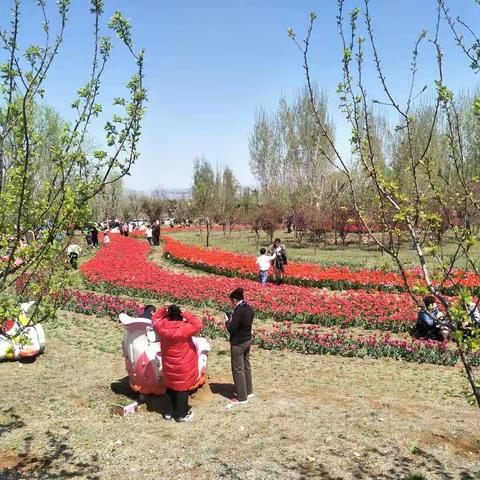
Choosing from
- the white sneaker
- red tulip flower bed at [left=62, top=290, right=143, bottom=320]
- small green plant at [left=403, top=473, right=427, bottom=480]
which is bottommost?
small green plant at [left=403, top=473, right=427, bottom=480]

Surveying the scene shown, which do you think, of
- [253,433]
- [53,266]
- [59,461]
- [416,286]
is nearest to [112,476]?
[59,461]

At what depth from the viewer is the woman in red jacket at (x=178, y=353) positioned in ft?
20.6

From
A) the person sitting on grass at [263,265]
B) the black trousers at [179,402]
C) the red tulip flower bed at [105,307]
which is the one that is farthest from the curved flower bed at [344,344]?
the person sitting on grass at [263,265]

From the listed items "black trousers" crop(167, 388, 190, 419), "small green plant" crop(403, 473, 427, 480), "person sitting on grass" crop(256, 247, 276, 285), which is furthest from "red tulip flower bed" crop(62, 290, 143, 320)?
"small green plant" crop(403, 473, 427, 480)

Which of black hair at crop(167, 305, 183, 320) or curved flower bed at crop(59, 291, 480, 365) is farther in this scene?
curved flower bed at crop(59, 291, 480, 365)

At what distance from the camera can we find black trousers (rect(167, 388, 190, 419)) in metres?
6.44

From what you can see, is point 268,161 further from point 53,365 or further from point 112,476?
point 112,476

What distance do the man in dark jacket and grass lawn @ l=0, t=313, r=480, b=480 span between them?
0.25 meters

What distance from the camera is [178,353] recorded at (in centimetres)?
638

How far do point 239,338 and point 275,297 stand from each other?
671cm

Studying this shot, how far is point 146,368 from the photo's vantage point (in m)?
6.84

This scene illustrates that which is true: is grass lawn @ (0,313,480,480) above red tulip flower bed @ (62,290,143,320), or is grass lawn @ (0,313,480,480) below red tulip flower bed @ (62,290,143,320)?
below

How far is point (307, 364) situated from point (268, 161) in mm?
46060

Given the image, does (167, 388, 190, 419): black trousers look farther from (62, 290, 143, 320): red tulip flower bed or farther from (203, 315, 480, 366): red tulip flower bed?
(62, 290, 143, 320): red tulip flower bed
